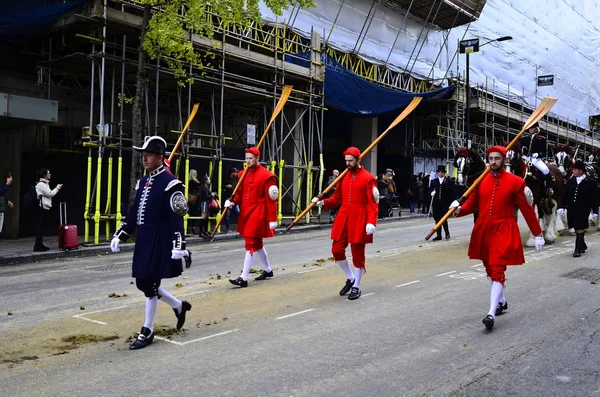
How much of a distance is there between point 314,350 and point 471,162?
318 inches

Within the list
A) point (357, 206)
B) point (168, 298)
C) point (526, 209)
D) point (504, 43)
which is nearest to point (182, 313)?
point (168, 298)

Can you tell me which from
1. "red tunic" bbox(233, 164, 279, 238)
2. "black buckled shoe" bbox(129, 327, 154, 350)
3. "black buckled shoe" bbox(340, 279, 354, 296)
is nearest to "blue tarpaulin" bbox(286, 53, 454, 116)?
"red tunic" bbox(233, 164, 279, 238)

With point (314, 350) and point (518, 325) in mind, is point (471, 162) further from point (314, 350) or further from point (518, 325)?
point (314, 350)

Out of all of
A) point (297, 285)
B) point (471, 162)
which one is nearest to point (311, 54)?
point (471, 162)

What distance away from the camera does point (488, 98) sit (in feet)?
118

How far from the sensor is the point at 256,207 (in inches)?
362

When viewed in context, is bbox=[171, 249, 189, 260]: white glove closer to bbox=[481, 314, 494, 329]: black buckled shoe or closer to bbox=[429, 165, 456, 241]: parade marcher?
bbox=[481, 314, 494, 329]: black buckled shoe

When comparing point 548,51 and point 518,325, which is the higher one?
point 548,51

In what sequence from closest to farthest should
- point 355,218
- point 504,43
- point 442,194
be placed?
point 355,218
point 442,194
point 504,43

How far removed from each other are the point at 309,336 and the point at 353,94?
18.2m

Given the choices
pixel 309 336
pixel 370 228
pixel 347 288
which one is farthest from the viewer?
pixel 347 288

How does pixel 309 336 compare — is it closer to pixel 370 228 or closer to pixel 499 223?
pixel 370 228

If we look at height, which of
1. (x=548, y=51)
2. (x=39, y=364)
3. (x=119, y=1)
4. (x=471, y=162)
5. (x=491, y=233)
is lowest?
(x=39, y=364)

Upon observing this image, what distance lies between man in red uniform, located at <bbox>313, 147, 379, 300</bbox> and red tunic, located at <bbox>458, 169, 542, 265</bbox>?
4.85 ft
